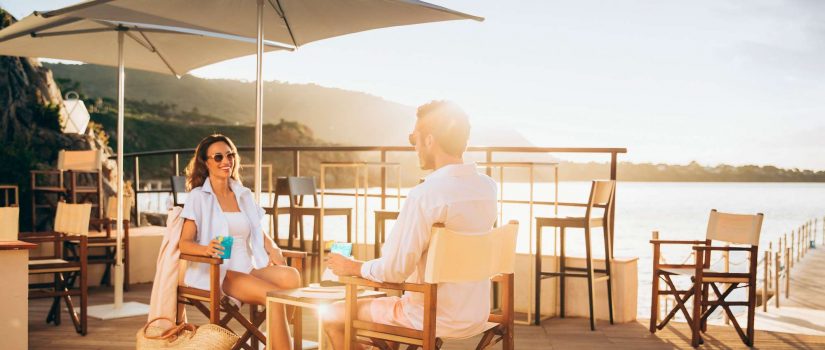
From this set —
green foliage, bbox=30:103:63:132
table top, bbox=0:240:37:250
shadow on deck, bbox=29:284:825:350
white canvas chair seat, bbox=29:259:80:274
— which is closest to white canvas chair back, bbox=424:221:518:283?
shadow on deck, bbox=29:284:825:350

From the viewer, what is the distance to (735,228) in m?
5.32

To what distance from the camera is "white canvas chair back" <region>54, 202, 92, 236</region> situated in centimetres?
518

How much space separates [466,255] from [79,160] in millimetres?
8475

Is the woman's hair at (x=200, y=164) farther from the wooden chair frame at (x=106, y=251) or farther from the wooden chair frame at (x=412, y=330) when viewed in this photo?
the wooden chair frame at (x=106, y=251)

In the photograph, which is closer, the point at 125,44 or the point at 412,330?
the point at 412,330

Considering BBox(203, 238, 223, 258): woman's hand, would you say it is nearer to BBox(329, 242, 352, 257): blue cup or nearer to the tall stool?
BBox(329, 242, 352, 257): blue cup

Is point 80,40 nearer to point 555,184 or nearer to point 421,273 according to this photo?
point 555,184

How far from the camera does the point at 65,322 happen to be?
18.5 feet

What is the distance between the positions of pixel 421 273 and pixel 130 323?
348 centimetres

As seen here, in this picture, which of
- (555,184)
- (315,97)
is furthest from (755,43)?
(555,184)

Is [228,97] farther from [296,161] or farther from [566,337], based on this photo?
[566,337]

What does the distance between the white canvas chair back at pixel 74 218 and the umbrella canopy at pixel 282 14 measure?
1338 millimetres

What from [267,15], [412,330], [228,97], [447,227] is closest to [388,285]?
[412,330]

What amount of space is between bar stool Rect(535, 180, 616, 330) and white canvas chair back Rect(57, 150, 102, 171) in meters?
6.23
